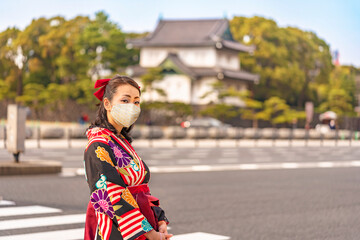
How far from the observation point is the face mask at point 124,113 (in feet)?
11.2

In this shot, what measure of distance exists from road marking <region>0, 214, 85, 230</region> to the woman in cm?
443

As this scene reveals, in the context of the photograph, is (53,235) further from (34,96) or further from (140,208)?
(34,96)

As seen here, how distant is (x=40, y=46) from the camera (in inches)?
2238

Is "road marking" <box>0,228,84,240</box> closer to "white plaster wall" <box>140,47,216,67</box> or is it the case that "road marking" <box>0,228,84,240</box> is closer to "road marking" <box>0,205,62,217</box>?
"road marking" <box>0,205,62,217</box>

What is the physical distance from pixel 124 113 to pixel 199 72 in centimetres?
5633

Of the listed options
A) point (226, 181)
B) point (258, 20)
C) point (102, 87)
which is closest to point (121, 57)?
point (258, 20)

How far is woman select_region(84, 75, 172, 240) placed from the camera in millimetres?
3191

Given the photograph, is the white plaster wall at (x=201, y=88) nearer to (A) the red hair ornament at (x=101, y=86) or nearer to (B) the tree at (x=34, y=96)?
(B) the tree at (x=34, y=96)

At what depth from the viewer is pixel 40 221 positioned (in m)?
8.03

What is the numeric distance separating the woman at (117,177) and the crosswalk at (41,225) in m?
3.72

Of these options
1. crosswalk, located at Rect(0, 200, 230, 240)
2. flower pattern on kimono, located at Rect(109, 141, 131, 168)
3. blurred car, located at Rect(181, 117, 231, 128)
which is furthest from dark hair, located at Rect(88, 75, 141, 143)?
blurred car, located at Rect(181, 117, 231, 128)

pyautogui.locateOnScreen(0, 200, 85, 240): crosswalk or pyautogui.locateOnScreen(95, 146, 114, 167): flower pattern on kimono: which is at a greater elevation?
pyautogui.locateOnScreen(95, 146, 114, 167): flower pattern on kimono

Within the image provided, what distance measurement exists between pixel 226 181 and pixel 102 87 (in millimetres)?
10766

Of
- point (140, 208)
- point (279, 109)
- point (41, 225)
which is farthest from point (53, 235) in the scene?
point (279, 109)
